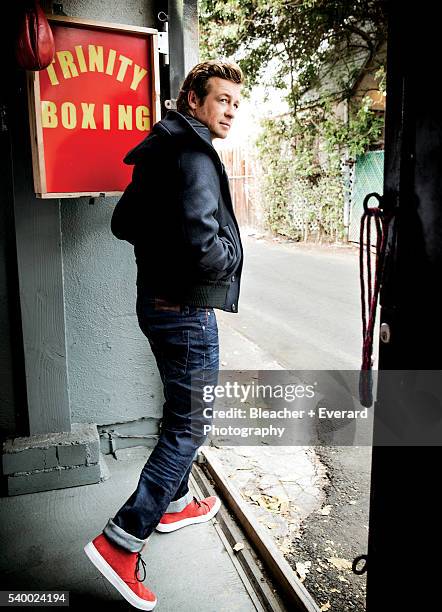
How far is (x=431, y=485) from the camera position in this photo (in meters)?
1.19

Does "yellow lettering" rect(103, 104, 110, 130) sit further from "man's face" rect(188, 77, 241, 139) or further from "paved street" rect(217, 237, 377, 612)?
"paved street" rect(217, 237, 377, 612)

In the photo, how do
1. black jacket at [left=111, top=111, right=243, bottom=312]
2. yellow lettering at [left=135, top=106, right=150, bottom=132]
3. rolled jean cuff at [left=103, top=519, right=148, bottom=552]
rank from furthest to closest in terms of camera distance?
yellow lettering at [left=135, top=106, right=150, bottom=132]
rolled jean cuff at [left=103, top=519, right=148, bottom=552]
black jacket at [left=111, top=111, right=243, bottom=312]

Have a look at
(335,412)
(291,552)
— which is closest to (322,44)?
(335,412)

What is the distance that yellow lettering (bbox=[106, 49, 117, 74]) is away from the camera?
262cm

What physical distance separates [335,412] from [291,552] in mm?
1749

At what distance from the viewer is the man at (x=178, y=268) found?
1.95m

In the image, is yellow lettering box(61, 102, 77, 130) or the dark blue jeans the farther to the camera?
yellow lettering box(61, 102, 77, 130)

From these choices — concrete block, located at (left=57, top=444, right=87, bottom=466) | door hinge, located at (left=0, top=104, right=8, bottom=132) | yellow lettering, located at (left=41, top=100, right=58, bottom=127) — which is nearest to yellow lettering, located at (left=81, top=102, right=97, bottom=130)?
yellow lettering, located at (left=41, top=100, right=58, bottom=127)

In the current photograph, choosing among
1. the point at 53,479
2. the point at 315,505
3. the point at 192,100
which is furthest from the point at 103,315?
the point at 315,505

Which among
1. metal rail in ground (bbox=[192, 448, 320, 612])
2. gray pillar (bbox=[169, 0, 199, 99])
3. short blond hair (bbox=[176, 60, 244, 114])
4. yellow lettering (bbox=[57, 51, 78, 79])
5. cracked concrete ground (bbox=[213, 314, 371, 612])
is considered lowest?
cracked concrete ground (bbox=[213, 314, 371, 612])

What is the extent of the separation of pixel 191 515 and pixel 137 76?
2248 millimetres

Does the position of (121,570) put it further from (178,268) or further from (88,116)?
(88,116)

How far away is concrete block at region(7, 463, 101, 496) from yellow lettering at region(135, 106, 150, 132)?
6.09ft

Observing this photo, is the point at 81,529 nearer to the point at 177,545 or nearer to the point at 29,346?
the point at 177,545
